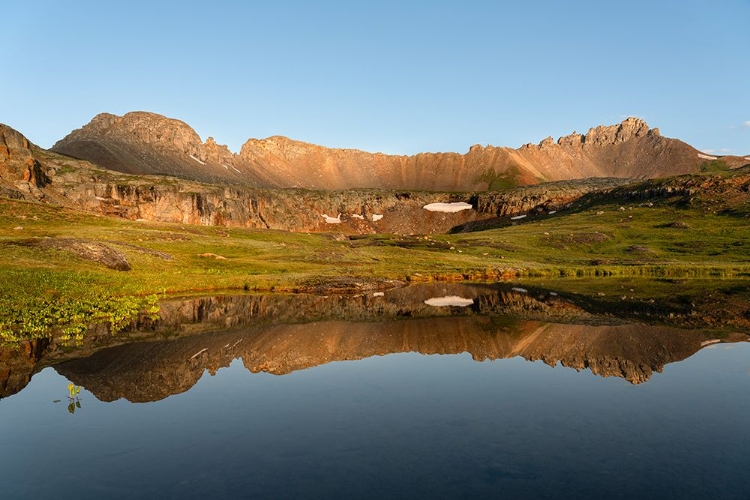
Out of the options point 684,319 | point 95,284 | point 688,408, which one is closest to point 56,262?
point 95,284

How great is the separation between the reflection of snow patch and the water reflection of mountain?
2020 mm

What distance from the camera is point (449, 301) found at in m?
57.9

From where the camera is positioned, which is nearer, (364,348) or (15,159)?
(364,348)

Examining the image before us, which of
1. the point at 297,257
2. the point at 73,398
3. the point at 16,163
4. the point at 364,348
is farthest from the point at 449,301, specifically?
the point at 16,163

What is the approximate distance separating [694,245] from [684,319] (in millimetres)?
93927

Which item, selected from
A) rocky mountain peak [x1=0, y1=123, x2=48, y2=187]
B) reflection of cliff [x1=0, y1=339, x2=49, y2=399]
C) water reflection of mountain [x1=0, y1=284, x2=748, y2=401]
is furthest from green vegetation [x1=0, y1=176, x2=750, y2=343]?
rocky mountain peak [x1=0, y1=123, x2=48, y2=187]

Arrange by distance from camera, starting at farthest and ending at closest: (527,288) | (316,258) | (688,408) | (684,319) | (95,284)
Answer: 1. (316,258)
2. (527,288)
3. (95,284)
4. (684,319)
5. (688,408)

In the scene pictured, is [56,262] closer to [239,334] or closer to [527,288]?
[239,334]

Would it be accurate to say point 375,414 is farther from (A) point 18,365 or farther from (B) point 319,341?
(A) point 18,365

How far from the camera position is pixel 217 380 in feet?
82.4

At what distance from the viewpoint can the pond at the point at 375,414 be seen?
47.0 ft

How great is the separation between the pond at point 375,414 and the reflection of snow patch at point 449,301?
53.6 ft

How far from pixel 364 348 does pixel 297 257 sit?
210 feet

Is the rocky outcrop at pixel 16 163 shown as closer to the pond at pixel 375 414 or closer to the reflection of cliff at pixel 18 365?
the reflection of cliff at pixel 18 365
